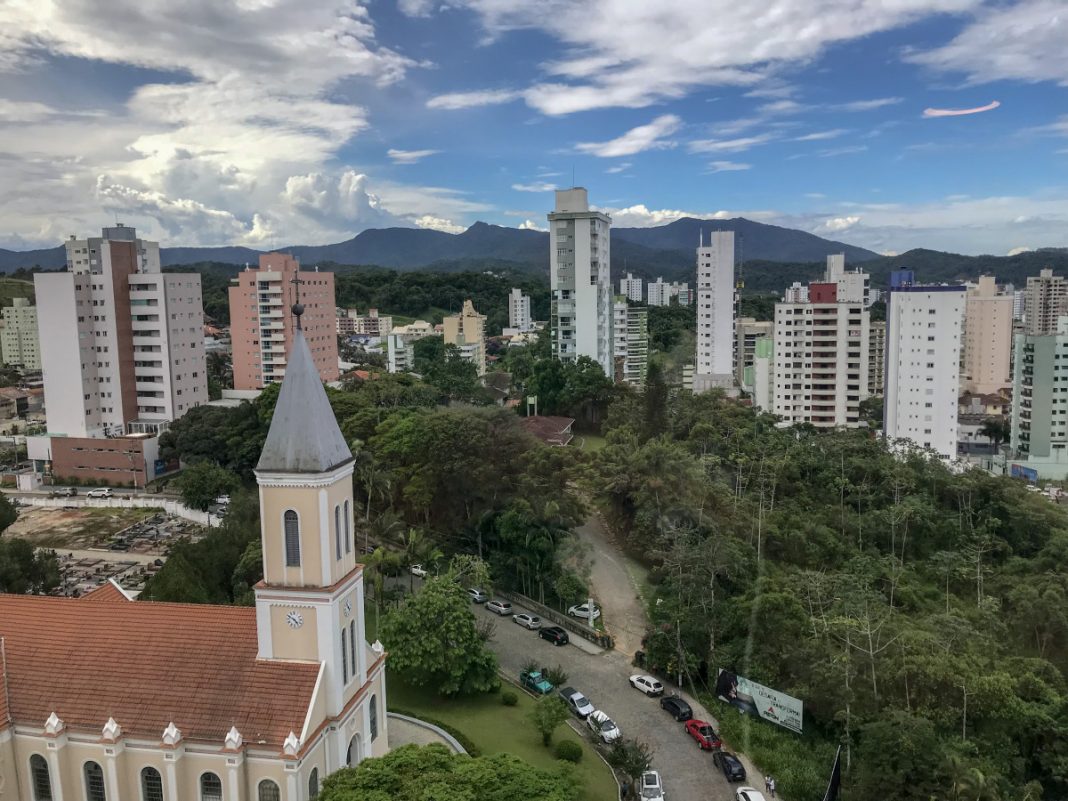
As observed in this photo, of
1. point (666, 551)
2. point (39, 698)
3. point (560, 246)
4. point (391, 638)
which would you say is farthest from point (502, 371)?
point (39, 698)

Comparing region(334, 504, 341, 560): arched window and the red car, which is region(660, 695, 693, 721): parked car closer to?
the red car

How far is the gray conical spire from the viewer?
13070 mm

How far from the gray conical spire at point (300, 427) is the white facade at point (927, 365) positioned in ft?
126

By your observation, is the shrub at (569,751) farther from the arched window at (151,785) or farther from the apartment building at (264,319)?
the apartment building at (264,319)

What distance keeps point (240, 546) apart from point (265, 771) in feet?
39.7

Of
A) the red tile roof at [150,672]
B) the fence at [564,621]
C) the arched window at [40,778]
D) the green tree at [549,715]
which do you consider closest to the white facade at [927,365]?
the fence at [564,621]

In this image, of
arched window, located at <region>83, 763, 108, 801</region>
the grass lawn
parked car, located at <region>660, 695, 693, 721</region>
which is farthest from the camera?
parked car, located at <region>660, 695, 693, 721</region>

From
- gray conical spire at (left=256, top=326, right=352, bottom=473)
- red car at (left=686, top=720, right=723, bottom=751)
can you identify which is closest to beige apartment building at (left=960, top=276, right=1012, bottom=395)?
red car at (left=686, top=720, right=723, bottom=751)

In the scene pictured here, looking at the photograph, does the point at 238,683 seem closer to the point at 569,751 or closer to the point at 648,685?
the point at 569,751

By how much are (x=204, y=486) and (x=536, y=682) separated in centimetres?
2186

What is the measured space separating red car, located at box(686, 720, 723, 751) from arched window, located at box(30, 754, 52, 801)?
1316 centimetres

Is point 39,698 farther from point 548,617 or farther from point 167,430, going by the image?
point 167,430

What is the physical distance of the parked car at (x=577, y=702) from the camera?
19766 millimetres

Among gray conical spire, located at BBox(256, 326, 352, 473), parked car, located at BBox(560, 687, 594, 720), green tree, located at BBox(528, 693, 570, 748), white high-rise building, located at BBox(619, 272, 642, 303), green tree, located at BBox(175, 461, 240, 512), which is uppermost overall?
white high-rise building, located at BBox(619, 272, 642, 303)
